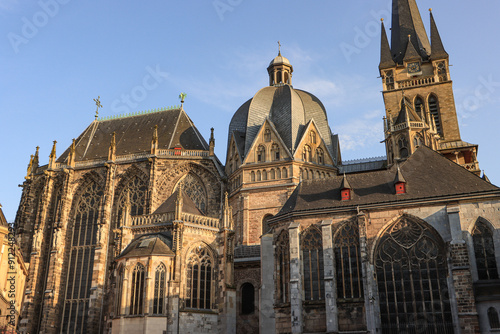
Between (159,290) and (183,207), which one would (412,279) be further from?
(183,207)

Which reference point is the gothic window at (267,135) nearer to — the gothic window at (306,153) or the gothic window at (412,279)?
the gothic window at (306,153)

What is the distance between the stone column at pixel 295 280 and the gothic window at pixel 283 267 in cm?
77

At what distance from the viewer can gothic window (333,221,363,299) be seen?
24.5 m

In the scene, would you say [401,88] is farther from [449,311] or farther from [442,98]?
[449,311]

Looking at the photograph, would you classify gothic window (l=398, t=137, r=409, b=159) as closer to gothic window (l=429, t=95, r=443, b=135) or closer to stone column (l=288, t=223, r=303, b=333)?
gothic window (l=429, t=95, r=443, b=135)

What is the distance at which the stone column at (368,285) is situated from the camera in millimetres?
23297

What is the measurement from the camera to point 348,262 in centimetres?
2508

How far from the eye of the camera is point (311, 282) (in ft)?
83.1

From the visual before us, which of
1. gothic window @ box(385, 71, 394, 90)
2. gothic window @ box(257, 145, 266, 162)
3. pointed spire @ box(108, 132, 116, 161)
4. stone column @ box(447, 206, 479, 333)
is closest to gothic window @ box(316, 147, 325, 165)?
gothic window @ box(257, 145, 266, 162)

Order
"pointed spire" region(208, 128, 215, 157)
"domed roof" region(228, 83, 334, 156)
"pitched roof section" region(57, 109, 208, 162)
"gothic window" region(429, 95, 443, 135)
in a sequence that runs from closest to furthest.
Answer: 1. "domed roof" region(228, 83, 334, 156)
2. "pointed spire" region(208, 128, 215, 157)
3. "pitched roof section" region(57, 109, 208, 162)
4. "gothic window" region(429, 95, 443, 135)

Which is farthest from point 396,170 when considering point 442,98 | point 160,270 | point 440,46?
point 440,46

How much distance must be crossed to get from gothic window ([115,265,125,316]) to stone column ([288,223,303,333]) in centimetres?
901

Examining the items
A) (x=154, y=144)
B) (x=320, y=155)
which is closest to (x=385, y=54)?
(x=320, y=155)

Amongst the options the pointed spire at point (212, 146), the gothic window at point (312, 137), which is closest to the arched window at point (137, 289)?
the pointed spire at point (212, 146)
